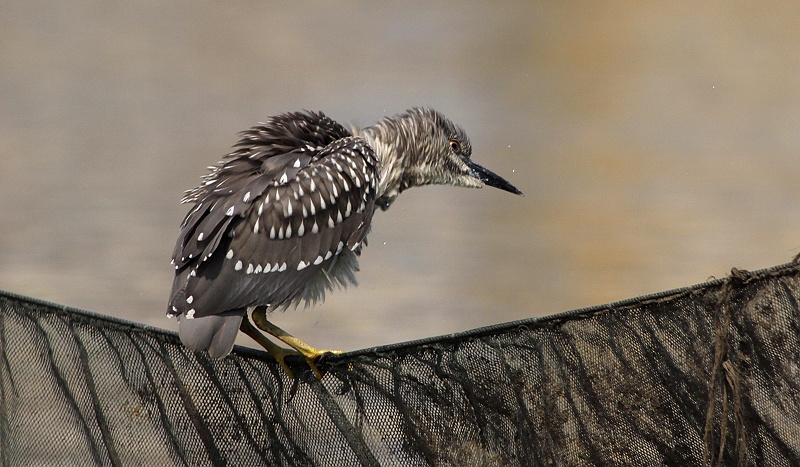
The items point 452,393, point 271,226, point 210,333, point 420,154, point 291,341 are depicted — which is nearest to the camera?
point 452,393

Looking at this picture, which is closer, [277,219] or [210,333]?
[210,333]

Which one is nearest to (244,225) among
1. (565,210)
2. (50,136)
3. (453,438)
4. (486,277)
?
(453,438)

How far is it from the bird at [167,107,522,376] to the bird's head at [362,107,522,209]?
0.01m

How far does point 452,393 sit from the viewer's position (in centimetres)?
→ 366

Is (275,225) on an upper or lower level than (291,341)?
upper

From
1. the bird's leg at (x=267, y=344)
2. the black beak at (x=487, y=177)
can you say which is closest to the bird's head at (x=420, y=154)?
the black beak at (x=487, y=177)

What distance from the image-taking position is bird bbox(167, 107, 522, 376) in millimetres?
4512

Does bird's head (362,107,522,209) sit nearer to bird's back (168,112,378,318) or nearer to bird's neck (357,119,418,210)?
bird's neck (357,119,418,210)

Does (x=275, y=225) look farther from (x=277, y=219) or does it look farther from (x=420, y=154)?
(x=420, y=154)

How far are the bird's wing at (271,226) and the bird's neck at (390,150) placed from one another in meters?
0.42

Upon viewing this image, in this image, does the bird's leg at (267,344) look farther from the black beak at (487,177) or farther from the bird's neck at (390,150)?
the black beak at (487,177)

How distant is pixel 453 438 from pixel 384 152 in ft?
8.28

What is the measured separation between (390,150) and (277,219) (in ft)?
3.95

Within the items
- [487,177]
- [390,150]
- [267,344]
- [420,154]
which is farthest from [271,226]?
[487,177]
